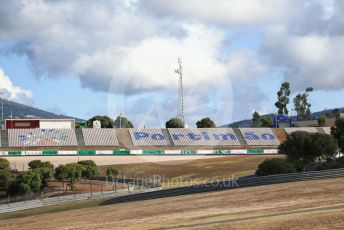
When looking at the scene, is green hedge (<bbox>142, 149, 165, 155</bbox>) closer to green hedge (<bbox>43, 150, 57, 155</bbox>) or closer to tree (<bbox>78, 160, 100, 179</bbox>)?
green hedge (<bbox>43, 150, 57, 155</bbox>)

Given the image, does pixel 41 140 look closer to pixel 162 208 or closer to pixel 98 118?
pixel 98 118

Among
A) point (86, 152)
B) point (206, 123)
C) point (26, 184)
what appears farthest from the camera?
point (206, 123)

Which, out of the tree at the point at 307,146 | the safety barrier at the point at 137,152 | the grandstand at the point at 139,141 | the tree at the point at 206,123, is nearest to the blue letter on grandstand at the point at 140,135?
the grandstand at the point at 139,141

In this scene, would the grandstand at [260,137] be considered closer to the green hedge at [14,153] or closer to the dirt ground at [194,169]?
the dirt ground at [194,169]

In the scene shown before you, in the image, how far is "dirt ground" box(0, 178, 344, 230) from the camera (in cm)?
2072

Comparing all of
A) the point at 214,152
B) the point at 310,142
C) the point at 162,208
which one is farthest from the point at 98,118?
the point at 162,208

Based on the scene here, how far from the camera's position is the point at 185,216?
2666 cm

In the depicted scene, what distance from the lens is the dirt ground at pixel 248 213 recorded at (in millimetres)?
20719

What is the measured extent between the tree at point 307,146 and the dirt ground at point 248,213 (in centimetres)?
3189

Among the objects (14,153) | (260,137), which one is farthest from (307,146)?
(260,137)

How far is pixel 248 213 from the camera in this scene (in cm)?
2488

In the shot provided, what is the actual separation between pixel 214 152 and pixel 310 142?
173 ft

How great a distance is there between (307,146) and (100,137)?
224 feet

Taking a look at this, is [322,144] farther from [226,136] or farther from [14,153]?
[226,136]
